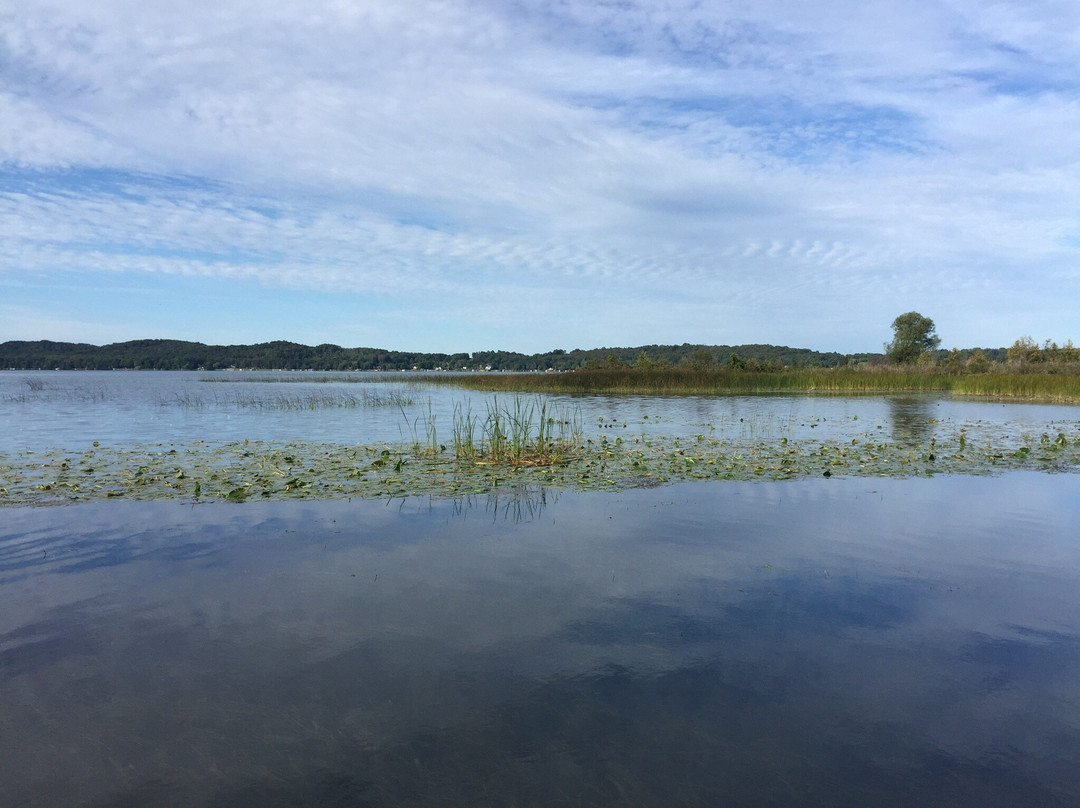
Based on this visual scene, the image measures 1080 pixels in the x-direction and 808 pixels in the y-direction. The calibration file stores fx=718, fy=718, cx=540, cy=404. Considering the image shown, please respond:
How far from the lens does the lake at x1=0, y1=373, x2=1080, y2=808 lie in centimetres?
377

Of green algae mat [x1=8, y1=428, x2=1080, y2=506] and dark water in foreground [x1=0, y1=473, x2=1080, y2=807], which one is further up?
green algae mat [x1=8, y1=428, x2=1080, y2=506]

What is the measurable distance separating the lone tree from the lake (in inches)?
3035

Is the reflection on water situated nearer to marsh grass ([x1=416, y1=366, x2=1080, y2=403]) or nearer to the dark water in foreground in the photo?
the dark water in foreground

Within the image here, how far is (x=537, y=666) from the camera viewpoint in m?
4.98

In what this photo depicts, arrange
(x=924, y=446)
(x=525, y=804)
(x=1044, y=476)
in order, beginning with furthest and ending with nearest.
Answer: (x=924, y=446) < (x=1044, y=476) < (x=525, y=804)

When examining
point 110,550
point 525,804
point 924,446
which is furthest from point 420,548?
point 924,446

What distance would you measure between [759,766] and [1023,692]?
6.77 ft

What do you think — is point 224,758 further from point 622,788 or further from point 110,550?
point 110,550

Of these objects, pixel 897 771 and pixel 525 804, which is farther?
pixel 897 771

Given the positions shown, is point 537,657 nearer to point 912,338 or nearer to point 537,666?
point 537,666

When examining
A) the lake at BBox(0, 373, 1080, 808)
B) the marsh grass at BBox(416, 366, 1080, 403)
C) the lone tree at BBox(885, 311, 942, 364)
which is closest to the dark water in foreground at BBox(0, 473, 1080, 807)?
the lake at BBox(0, 373, 1080, 808)

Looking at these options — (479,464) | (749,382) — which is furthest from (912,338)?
(479,464)

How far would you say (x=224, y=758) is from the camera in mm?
3918

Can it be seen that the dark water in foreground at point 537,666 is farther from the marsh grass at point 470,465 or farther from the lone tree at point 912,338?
the lone tree at point 912,338
